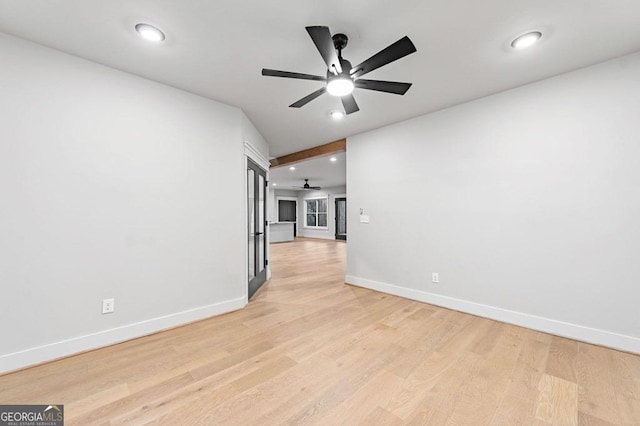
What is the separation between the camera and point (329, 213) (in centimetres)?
1203

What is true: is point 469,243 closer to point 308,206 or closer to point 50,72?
point 50,72

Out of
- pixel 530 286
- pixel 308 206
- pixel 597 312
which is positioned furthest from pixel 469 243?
pixel 308 206

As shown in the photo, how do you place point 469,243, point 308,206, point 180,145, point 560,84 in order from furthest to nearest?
point 308,206 < point 469,243 < point 180,145 < point 560,84

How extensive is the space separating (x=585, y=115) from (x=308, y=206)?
11.5m

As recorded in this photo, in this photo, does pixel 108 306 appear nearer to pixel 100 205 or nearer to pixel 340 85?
pixel 100 205

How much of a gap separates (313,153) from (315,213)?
7929mm

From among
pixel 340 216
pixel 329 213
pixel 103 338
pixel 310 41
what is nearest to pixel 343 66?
pixel 310 41

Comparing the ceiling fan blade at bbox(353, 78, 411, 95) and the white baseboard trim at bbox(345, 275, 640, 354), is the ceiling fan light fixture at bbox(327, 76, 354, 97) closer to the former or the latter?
the ceiling fan blade at bbox(353, 78, 411, 95)

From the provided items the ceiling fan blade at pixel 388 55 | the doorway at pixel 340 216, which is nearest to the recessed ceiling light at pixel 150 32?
the ceiling fan blade at pixel 388 55

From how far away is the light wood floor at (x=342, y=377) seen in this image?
60.7 inches

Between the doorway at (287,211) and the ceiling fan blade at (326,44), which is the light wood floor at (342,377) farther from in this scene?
the doorway at (287,211)

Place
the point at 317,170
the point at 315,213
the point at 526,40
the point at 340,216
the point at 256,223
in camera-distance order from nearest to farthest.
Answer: the point at 526,40, the point at 256,223, the point at 317,170, the point at 340,216, the point at 315,213

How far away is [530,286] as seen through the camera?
2.73 m

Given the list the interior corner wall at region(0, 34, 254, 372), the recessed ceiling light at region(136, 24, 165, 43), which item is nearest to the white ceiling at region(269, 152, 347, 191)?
the interior corner wall at region(0, 34, 254, 372)
